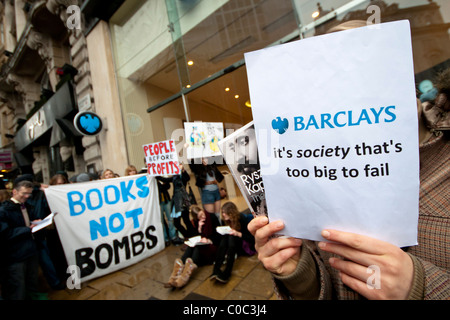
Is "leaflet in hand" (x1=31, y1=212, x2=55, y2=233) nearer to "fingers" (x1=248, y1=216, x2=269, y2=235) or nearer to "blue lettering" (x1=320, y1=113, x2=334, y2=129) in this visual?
"fingers" (x1=248, y1=216, x2=269, y2=235)

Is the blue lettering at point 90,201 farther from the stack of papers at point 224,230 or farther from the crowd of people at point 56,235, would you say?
the stack of papers at point 224,230

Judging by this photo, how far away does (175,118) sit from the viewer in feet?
19.0

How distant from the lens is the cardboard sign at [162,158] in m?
3.46

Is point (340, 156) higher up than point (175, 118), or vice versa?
point (175, 118)

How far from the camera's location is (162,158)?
3605 mm

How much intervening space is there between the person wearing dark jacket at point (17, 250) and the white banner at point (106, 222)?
0.33 meters

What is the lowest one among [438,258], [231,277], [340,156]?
[231,277]

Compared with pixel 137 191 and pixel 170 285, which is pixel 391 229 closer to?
pixel 170 285

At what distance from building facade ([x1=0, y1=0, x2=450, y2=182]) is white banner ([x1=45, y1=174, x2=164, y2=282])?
210cm

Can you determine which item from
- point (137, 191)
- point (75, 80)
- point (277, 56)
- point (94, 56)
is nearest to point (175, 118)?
point (137, 191)

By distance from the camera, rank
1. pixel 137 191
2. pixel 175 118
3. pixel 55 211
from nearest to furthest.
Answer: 1. pixel 55 211
2. pixel 137 191
3. pixel 175 118
